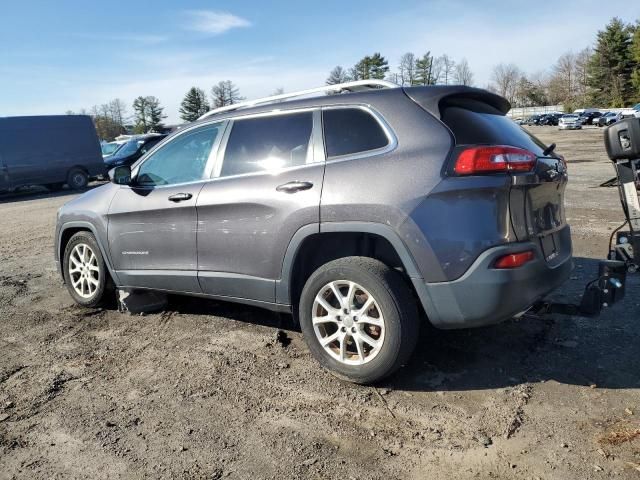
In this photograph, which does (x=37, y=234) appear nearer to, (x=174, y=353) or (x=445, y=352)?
(x=174, y=353)

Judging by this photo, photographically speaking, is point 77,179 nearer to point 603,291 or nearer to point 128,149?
point 128,149

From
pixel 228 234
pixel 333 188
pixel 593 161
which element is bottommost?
pixel 593 161

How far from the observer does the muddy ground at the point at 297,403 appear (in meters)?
Result: 2.65

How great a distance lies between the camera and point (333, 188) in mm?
3363

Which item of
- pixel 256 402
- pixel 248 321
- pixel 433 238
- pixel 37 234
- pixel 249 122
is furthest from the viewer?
pixel 37 234

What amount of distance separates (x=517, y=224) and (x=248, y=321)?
2.49m

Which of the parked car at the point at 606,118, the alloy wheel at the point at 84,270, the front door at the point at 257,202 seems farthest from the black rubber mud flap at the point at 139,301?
the parked car at the point at 606,118

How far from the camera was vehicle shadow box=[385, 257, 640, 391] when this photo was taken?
11.1 feet

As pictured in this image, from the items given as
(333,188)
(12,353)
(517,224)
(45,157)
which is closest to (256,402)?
(333,188)

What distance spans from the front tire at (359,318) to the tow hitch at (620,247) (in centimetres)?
96

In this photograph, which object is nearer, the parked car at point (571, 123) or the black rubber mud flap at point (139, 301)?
the black rubber mud flap at point (139, 301)

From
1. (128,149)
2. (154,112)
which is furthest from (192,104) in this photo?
(128,149)

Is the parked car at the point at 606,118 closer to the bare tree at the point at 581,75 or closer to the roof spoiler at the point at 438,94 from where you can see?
the bare tree at the point at 581,75

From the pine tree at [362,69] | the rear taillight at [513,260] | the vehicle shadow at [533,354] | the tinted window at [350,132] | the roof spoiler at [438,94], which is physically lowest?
the vehicle shadow at [533,354]
